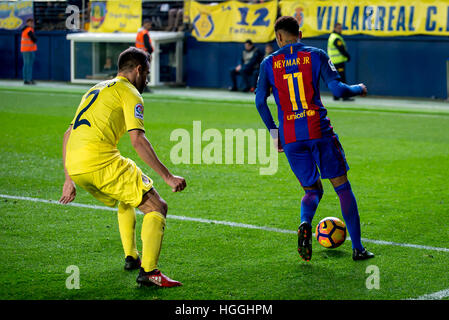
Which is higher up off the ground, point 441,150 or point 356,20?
point 356,20

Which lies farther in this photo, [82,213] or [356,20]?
[356,20]

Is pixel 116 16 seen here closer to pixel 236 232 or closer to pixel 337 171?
pixel 236 232

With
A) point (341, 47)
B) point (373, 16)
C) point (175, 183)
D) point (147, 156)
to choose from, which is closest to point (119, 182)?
point (147, 156)

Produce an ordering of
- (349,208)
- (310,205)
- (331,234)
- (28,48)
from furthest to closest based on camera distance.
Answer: (28,48), (331,234), (310,205), (349,208)

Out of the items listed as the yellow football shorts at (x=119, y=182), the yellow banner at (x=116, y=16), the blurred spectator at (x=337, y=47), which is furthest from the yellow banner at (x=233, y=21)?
the yellow football shorts at (x=119, y=182)

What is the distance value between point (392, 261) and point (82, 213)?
329 cm

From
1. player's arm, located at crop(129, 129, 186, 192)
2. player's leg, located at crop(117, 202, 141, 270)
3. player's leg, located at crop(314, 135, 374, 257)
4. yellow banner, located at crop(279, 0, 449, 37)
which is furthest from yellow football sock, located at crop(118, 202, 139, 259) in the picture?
yellow banner, located at crop(279, 0, 449, 37)

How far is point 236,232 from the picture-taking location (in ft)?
24.0

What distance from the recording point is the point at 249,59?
24172 mm

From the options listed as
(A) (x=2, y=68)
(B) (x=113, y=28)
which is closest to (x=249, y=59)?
(B) (x=113, y=28)

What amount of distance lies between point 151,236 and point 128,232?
55 centimetres

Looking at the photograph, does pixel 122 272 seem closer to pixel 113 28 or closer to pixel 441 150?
pixel 441 150

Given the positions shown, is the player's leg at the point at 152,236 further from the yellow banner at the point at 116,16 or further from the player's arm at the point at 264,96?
the yellow banner at the point at 116,16

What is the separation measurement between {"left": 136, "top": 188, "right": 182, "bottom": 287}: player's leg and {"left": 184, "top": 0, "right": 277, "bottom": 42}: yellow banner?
19.5 m
